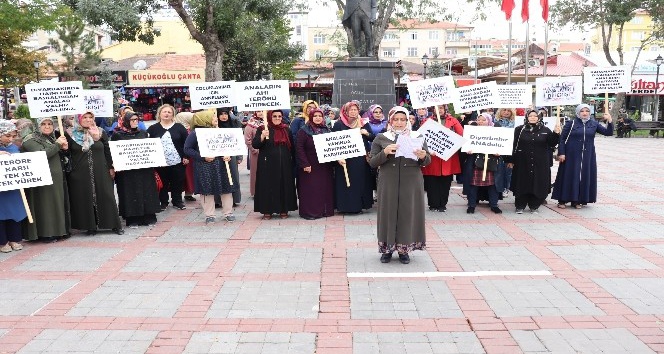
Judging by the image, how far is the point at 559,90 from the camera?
30.5ft

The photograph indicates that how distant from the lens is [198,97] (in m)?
8.91

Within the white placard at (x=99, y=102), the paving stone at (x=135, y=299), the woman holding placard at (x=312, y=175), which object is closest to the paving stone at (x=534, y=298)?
the paving stone at (x=135, y=299)

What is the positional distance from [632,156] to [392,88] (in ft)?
31.1

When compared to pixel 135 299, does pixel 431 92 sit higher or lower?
higher

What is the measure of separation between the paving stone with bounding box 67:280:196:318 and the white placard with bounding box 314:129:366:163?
3344mm

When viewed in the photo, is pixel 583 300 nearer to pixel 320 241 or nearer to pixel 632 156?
pixel 320 241

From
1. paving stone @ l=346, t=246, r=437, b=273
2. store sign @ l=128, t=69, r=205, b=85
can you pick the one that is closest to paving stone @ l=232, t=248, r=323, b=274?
paving stone @ l=346, t=246, r=437, b=273

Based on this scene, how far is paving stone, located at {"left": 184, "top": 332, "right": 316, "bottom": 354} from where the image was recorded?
4453 millimetres

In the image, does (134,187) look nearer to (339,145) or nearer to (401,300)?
(339,145)

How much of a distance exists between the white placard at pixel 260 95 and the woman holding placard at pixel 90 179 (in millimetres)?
2000

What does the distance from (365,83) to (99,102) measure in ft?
20.8

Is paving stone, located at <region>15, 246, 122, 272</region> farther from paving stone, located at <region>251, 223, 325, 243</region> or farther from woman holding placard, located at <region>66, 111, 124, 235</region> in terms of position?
paving stone, located at <region>251, 223, 325, 243</region>

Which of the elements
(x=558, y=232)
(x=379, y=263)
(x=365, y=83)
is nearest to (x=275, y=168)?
(x=379, y=263)

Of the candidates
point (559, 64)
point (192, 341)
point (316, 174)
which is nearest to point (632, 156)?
point (316, 174)
